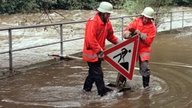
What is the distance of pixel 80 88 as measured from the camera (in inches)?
304

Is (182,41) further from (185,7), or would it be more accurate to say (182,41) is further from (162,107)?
(185,7)

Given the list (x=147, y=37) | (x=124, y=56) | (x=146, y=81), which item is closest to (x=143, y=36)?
(x=147, y=37)

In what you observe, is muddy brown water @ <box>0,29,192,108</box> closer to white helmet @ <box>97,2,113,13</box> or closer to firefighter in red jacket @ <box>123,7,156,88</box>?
firefighter in red jacket @ <box>123,7,156,88</box>

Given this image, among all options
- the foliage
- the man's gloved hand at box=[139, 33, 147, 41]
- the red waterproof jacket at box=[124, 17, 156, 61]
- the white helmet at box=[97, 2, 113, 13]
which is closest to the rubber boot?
the red waterproof jacket at box=[124, 17, 156, 61]

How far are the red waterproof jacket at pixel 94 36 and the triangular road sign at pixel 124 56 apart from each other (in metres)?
0.32

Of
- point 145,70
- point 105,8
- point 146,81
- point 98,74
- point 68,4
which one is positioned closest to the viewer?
point 105,8

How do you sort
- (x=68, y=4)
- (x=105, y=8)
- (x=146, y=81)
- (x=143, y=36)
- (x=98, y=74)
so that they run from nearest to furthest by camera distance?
(x=105, y=8) < (x=98, y=74) < (x=143, y=36) < (x=146, y=81) < (x=68, y=4)

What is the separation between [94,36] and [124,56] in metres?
1.03

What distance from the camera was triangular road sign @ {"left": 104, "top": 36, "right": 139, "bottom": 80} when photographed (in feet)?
23.2

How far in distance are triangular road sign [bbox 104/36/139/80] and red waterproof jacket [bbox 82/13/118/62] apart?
324 millimetres

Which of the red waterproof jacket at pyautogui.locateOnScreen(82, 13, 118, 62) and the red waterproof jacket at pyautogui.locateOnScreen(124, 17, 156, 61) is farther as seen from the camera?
the red waterproof jacket at pyautogui.locateOnScreen(124, 17, 156, 61)

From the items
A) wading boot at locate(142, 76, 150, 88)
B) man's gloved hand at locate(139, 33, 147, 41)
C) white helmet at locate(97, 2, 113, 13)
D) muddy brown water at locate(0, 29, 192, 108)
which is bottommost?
muddy brown water at locate(0, 29, 192, 108)

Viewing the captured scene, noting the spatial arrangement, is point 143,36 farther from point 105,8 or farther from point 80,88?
point 80,88

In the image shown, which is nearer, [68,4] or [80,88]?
[80,88]
